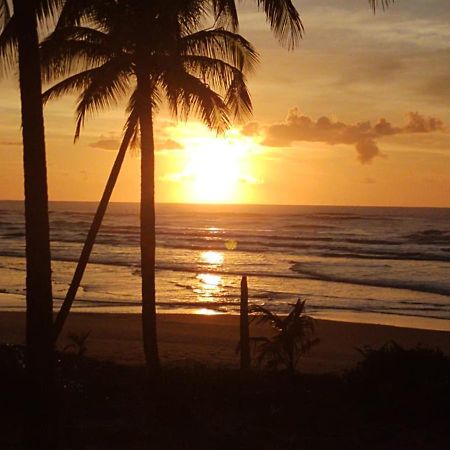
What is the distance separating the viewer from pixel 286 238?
77500 mm

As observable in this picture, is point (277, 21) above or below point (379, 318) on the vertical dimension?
above

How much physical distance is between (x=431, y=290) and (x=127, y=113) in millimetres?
22521

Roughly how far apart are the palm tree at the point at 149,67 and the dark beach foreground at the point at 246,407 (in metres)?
1.05

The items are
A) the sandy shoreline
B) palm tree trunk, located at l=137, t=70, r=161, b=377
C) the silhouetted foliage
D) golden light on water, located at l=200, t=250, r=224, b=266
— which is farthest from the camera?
golden light on water, located at l=200, t=250, r=224, b=266

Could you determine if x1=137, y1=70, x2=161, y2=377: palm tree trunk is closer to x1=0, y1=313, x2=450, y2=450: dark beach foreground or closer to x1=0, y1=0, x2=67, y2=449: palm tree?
x1=0, y1=313, x2=450, y2=450: dark beach foreground

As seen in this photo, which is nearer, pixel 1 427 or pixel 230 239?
pixel 1 427

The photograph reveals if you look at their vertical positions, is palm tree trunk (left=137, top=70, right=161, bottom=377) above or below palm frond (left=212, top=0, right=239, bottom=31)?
below

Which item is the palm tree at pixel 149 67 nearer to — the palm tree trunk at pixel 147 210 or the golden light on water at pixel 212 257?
the palm tree trunk at pixel 147 210

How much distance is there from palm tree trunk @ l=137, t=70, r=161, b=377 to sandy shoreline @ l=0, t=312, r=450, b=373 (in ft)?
10.5

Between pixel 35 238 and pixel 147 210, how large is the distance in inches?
169

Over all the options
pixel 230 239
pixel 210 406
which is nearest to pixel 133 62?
pixel 210 406

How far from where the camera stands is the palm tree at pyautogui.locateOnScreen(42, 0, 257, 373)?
11.6m

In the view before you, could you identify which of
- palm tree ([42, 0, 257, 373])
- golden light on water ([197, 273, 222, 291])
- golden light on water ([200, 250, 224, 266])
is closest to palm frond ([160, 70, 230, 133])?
palm tree ([42, 0, 257, 373])

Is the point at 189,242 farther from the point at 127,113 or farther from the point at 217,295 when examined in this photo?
the point at 127,113
